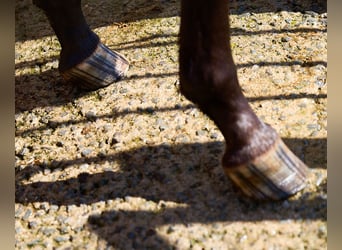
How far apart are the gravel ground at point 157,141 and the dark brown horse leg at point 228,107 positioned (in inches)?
2.7

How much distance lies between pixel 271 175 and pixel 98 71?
3.10 ft

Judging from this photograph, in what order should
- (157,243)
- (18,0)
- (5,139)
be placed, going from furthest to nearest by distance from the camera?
(18,0), (157,243), (5,139)

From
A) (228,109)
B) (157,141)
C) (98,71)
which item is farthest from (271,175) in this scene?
(98,71)

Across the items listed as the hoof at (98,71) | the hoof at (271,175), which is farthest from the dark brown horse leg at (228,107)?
the hoof at (98,71)

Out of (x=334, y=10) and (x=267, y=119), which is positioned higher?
(x=334, y=10)

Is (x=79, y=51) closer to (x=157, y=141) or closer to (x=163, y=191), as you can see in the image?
(x=157, y=141)

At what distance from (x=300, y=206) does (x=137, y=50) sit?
1155 mm

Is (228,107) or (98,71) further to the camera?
(98,71)

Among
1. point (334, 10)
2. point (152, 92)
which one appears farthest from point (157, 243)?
point (334, 10)

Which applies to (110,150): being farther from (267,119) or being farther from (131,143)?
(267,119)

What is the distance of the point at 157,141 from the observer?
201 cm

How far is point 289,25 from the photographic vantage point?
250cm

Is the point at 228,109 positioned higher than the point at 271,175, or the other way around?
the point at 228,109

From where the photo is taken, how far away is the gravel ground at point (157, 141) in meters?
1.67
